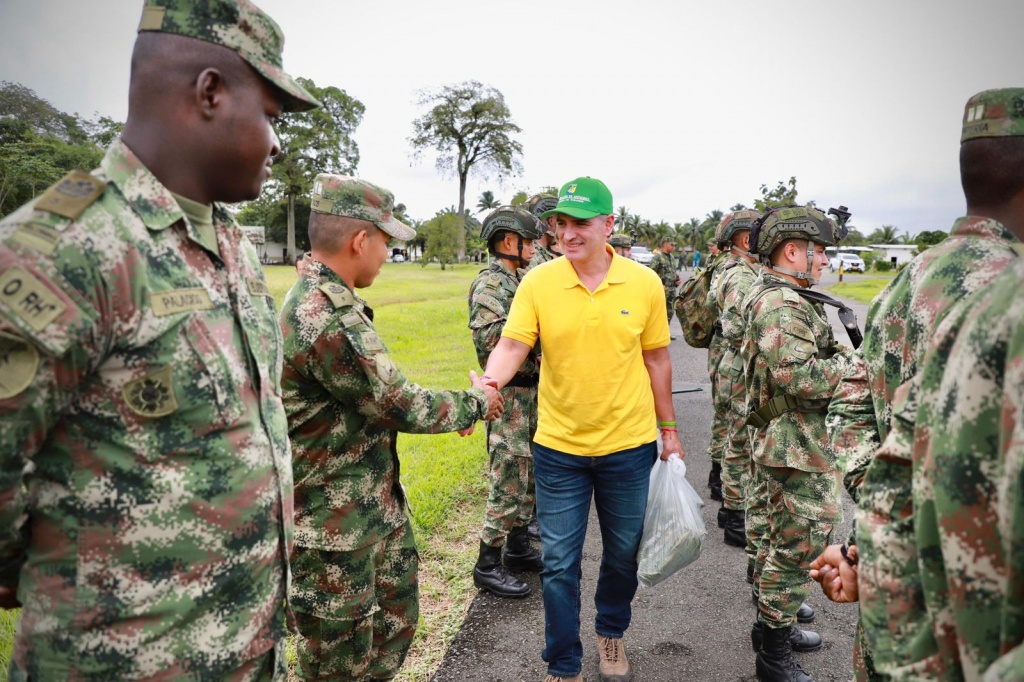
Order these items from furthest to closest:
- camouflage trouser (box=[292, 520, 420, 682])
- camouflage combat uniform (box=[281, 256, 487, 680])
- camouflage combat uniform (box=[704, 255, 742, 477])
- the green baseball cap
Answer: camouflage combat uniform (box=[704, 255, 742, 477]) < the green baseball cap < camouflage trouser (box=[292, 520, 420, 682]) < camouflage combat uniform (box=[281, 256, 487, 680])

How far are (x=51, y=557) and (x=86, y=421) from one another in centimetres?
30

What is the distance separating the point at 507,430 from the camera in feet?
14.1

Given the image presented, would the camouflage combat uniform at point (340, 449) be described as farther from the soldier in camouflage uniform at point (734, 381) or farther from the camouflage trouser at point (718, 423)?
the camouflage trouser at point (718, 423)

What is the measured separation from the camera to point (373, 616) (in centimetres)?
265

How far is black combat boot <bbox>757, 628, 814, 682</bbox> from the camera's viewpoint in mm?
3035

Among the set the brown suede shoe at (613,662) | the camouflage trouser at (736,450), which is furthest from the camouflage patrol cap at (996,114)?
the camouflage trouser at (736,450)

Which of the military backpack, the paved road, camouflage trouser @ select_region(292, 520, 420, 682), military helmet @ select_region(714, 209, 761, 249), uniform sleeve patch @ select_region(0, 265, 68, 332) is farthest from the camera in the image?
the military backpack

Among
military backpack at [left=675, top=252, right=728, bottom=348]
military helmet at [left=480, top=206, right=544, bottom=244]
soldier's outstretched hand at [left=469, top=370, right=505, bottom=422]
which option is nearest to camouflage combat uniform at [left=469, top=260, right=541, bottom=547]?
military helmet at [left=480, top=206, right=544, bottom=244]

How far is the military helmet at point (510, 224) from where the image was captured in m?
4.58

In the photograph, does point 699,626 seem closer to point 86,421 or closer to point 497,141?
point 86,421

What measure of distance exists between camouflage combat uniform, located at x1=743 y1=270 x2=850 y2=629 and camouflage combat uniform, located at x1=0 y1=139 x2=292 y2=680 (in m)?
2.49

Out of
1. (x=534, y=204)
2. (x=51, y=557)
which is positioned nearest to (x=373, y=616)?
(x=51, y=557)

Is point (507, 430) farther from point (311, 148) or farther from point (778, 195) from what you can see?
point (311, 148)

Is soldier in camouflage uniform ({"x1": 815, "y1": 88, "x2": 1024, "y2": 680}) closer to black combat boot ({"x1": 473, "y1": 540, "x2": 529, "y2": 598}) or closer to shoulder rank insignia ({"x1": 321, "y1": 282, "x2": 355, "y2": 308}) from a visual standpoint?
shoulder rank insignia ({"x1": 321, "y1": 282, "x2": 355, "y2": 308})
